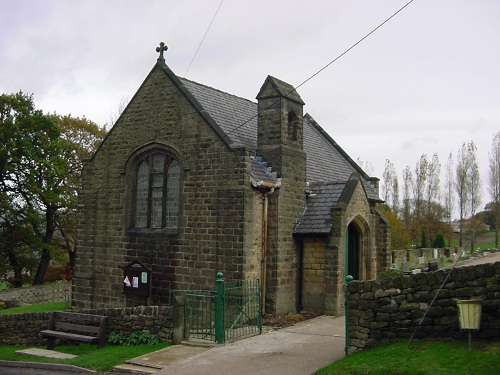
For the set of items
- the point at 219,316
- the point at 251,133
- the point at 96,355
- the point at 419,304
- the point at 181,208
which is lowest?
the point at 96,355

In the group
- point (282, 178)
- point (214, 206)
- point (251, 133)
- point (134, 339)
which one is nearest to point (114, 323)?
point (134, 339)

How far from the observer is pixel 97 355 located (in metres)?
12.9

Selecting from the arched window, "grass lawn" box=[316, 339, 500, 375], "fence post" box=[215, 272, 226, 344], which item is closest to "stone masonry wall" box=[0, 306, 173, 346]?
"fence post" box=[215, 272, 226, 344]

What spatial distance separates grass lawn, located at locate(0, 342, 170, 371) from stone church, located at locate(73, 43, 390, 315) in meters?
3.17

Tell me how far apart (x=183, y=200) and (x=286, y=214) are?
3.39m

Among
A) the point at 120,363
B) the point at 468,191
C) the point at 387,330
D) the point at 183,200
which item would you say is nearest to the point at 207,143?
the point at 183,200

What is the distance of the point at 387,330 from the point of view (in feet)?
32.8

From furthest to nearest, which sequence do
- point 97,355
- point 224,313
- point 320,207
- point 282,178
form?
point 320,207 < point 282,178 < point 97,355 < point 224,313

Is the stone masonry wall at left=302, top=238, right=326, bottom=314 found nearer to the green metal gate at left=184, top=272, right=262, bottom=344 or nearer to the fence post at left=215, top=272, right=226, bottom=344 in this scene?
the green metal gate at left=184, top=272, right=262, bottom=344

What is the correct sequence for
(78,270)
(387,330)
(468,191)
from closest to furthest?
(387,330) < (78,270) < (468,191)

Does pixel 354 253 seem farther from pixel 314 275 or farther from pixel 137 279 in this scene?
pixel 137 279

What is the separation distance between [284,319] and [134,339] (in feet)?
15.0

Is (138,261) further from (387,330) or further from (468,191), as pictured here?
(468,191)

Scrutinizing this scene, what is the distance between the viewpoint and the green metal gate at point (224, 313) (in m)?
12.4
